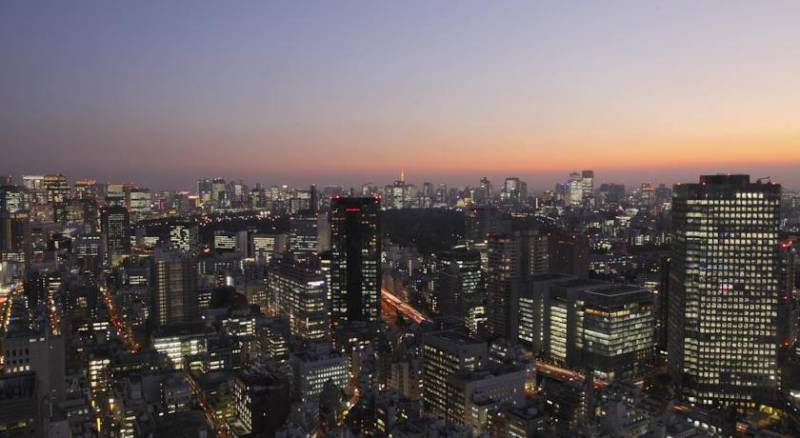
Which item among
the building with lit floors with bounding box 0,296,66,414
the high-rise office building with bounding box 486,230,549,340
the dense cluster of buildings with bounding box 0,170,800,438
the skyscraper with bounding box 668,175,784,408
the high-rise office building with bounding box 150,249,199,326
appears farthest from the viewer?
the high-rise office building with bounding box 150,249,199,326

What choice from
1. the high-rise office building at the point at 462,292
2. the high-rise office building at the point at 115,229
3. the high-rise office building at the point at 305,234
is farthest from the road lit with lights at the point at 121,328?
the high-rise office building at the point at 305,234

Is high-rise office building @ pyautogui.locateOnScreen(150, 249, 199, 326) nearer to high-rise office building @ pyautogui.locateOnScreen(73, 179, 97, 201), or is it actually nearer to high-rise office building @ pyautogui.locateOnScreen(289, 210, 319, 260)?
high-rise office building @ pyautogui.locateOnScreen(289, 210, 319, 260)

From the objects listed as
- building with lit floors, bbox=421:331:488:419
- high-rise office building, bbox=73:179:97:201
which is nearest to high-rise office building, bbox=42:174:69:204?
high-rise office building, bbox=73:179:97:201

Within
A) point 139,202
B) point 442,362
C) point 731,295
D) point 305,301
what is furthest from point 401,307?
point 139,202

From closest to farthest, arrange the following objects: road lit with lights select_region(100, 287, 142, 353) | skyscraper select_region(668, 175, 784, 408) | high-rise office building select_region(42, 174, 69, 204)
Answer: skyscraper select_region(668, 175, 784, 408) < road lit with lights select_region(100, 287, 142, 353) < high-rise office building select_region(42, 174, 69, 204)

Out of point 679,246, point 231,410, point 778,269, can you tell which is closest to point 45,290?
point 231,410
